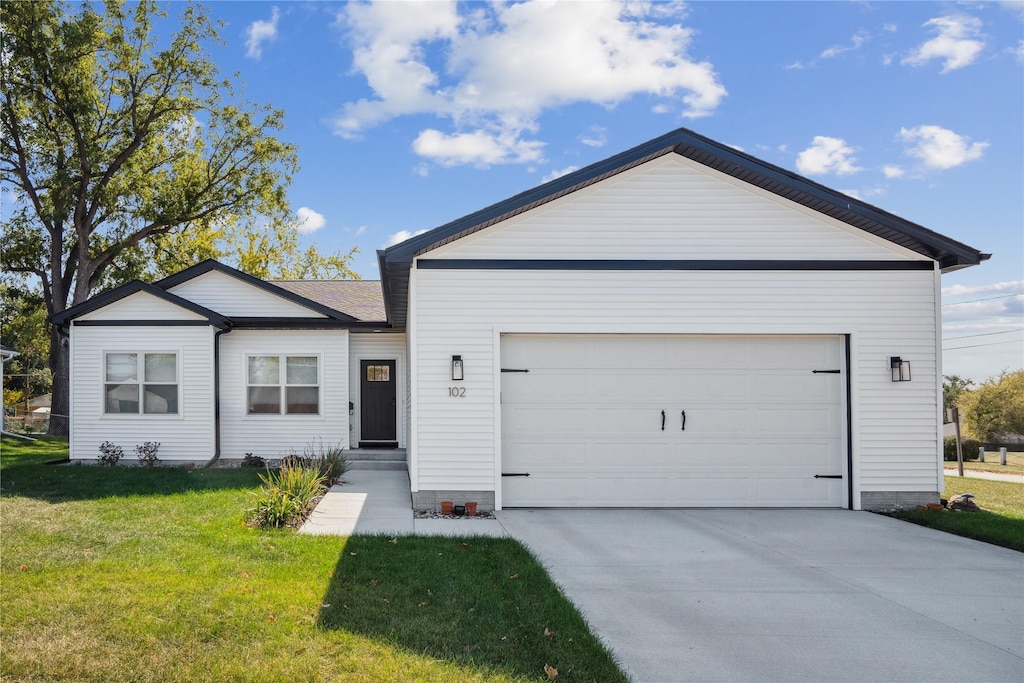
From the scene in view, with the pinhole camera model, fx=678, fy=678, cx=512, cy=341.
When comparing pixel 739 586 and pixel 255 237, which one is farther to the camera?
pixel 255 237

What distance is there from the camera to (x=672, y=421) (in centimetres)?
932

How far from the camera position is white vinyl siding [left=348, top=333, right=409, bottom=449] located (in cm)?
1516

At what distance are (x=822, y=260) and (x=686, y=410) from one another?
2.76 m

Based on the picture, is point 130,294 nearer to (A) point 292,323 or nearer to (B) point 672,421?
(A) point 292,323

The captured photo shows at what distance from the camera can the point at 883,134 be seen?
44.0 ft

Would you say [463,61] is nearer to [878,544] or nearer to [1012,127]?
[1012,127]

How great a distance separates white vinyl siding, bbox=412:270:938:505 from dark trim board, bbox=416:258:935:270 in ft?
0.27

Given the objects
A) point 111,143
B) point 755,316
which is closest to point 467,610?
point 755,316

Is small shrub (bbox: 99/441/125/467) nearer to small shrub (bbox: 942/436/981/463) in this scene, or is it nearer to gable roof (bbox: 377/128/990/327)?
gable roof (bbox: 377/128/990/327)

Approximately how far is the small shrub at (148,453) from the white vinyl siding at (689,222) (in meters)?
9.15

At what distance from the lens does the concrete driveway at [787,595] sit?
4.29 m

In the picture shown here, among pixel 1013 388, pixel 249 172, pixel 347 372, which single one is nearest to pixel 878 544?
pixel 347 372

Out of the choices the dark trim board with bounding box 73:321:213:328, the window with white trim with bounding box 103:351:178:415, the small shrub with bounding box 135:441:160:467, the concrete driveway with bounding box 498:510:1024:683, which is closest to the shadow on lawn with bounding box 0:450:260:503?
the small shrub with bounding box 135:441:160:467

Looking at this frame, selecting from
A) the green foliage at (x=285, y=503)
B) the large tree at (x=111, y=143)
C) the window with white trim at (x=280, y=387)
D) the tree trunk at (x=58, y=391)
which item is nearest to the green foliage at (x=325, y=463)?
the window with white trim at (x=280, y=387)
